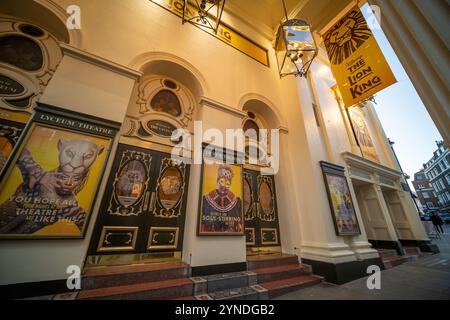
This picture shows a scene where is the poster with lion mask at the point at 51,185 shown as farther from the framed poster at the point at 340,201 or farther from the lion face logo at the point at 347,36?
the lion face logo at the point at 347,36

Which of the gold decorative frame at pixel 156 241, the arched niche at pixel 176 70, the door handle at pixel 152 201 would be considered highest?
the arched niche at pixel 176 70

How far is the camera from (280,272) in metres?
3.41

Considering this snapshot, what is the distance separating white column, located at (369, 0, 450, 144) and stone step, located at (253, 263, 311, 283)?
326cm

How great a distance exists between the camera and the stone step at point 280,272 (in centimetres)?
322

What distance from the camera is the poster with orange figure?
130 inches

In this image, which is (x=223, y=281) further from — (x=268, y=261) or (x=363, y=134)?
(x=363, y=134)

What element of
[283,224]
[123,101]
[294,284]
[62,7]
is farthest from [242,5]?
[294,284]

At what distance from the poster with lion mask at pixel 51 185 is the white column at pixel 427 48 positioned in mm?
3798

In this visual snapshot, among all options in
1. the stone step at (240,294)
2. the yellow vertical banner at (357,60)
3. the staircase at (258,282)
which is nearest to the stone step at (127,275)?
the staircase at (258,282)

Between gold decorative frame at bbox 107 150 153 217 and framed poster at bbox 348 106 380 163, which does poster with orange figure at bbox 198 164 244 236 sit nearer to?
gold decorative frame at bbox 107 150 153 217

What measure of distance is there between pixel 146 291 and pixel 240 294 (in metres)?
1.42

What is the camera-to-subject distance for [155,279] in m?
2.62

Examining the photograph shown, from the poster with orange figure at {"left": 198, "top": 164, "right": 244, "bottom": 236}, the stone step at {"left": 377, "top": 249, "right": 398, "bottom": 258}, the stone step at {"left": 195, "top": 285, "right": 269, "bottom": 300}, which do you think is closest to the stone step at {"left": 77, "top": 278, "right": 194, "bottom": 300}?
the stone step at {"left": 195, "top": 285, "right": 269, "bottom": 300}

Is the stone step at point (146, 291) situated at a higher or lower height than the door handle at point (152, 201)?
lower
